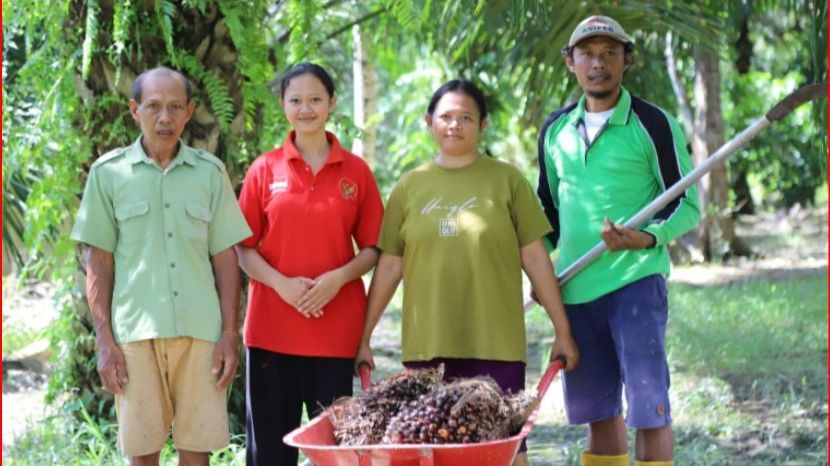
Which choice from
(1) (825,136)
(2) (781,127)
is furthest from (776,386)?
(2) (781,127)

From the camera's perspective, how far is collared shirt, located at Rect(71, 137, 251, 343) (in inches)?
167

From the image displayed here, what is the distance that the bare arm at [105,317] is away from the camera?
13.9 ft

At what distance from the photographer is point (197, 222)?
4312 mm

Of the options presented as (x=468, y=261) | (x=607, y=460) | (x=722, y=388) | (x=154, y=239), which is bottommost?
(x=607, y=460)

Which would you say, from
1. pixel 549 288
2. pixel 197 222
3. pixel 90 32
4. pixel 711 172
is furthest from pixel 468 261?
pixel 711 172

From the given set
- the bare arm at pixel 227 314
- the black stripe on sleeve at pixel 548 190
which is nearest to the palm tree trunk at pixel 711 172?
the black stripe on sleeve at pixel 548 190

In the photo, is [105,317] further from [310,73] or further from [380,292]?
[310,73]

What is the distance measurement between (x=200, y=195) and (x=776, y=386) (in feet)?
15.7

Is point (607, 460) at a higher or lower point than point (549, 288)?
lower

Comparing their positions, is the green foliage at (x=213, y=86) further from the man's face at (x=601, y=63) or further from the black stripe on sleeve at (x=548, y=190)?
the man's face at (x=601, y=63)

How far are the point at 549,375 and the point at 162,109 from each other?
157 centimetres

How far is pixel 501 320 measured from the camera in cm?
442

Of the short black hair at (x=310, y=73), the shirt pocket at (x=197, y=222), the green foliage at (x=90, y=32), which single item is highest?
the green foliage at (x=90, y=32)

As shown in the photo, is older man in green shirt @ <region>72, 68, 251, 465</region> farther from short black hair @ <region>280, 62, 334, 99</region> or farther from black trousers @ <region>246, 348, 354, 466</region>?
short black hair @ <region>280, 62, 334, 99</region>
